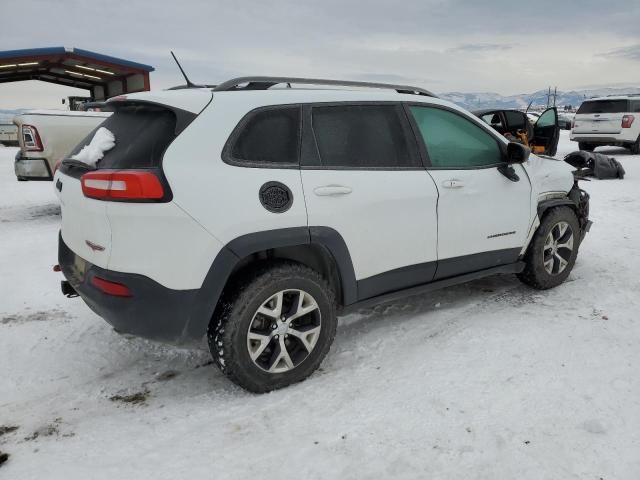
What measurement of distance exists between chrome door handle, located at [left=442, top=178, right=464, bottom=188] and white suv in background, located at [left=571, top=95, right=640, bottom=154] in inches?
535

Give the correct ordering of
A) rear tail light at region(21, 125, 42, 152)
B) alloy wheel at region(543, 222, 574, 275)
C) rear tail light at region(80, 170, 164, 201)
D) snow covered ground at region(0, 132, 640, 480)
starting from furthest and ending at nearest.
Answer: rear tail light at region(21, 125, 42, 152) < alloy wheel at region(543, 222, 574, 275) < rear tail light at region(80, 170, 164, 201) < snow covered ground at region(0, 132, 640, 480)

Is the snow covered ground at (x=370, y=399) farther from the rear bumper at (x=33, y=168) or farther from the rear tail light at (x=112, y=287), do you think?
the rear bumper at (x=33, y=168)

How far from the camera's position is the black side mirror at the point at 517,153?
3.90 meters

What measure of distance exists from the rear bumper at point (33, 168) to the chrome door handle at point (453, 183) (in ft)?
21.2

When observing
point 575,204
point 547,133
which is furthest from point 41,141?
→ point 547,133

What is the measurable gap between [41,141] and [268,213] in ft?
20.6

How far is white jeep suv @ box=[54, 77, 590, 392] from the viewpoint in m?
2.58

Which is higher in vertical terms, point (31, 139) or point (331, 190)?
point (31, 139)

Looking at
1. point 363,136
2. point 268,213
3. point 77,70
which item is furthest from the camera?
point 77,70

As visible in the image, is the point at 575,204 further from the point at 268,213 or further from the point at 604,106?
the point at 604,106

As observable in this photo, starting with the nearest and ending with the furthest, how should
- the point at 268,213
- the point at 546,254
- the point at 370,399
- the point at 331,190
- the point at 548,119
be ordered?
the point at 268,213 < the point at 370,399 < the point at 331,190 < the point at 546,254 < the point at 548,119

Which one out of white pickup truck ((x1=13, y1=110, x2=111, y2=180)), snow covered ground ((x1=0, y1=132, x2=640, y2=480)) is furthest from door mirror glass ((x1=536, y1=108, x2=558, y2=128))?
white pickup truck ((x1=13, y1=110, x2=111, y2=180))

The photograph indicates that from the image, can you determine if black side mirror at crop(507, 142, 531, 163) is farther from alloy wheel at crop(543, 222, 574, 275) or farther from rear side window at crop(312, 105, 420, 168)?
rear side window at crop(312, 105, 420, 168)

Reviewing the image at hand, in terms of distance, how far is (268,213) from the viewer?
2764 millimetres
